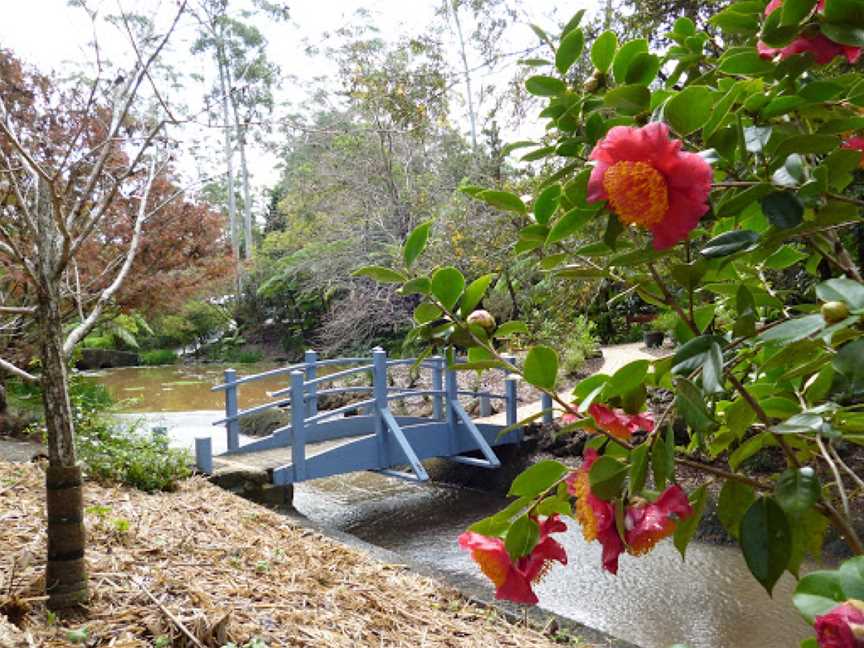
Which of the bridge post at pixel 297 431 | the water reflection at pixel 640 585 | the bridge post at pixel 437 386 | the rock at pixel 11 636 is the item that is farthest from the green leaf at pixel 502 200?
the bridge post at pixel 437 386

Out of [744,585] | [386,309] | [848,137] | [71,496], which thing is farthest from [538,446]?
[848,137]

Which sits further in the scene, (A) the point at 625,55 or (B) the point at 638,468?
(A) the point at 625,55

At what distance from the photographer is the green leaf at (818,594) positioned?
502mm

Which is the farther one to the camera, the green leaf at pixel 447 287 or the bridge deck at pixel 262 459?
the bridge deck at pixel 262 459

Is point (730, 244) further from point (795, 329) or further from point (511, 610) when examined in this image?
point (511, 610)

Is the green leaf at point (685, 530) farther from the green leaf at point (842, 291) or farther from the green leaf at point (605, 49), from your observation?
the green leaf at point (605, 49)

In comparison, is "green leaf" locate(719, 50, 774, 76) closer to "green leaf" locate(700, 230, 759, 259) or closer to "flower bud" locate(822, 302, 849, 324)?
"green leaf" locate(700, 230, 759, 259)

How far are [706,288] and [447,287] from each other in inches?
12.0

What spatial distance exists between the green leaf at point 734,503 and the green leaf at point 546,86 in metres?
0.46

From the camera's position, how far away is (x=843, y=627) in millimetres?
438

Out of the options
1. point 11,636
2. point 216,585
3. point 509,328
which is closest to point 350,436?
point 216,585

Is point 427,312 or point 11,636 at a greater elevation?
point 427,312

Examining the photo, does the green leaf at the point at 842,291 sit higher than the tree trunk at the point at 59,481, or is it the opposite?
the green leaf at the point at 842,291

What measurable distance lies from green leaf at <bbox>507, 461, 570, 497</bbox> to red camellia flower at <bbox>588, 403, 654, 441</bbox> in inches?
2.4
